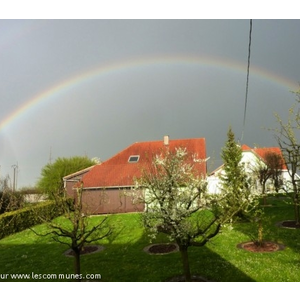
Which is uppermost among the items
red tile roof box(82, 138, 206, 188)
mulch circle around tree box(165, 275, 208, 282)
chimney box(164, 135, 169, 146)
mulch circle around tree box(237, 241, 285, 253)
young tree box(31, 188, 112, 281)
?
chimney box(164, 135, 169, 146)

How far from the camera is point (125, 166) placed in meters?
29.8

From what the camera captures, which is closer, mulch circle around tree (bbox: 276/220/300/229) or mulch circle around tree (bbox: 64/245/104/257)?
mulch circle around tree (bbox: 64/245/104/257)

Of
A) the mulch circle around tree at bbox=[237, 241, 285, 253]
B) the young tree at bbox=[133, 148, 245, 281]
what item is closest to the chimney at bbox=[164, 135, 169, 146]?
the mulch circle around tree at bbox=[237, 241, 285, 253]

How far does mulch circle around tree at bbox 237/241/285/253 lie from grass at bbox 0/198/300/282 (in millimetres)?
365

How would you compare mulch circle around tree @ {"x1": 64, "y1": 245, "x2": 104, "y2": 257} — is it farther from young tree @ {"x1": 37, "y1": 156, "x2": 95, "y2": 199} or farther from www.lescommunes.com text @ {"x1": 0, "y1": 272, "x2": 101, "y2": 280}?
young tree @ {"x1": 37, "y1": 156, "x2": 95, "y2": 199}

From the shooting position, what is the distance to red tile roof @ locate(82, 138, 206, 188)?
27398 millimetres

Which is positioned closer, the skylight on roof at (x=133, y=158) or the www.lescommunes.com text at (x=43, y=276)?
the www.lescommunes.com text at (x=43, y=276)

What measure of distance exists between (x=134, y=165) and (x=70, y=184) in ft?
32.5

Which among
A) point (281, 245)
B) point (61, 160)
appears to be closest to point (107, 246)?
point (281, 245)

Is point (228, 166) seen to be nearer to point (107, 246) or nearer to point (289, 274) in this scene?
point (107, 246)

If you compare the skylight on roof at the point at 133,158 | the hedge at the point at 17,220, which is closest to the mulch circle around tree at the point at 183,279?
the hedge at the point at 17,220

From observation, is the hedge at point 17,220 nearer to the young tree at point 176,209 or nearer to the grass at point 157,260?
the grass at point 157,260

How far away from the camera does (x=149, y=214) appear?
8.80 metres

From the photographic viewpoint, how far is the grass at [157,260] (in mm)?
9312
